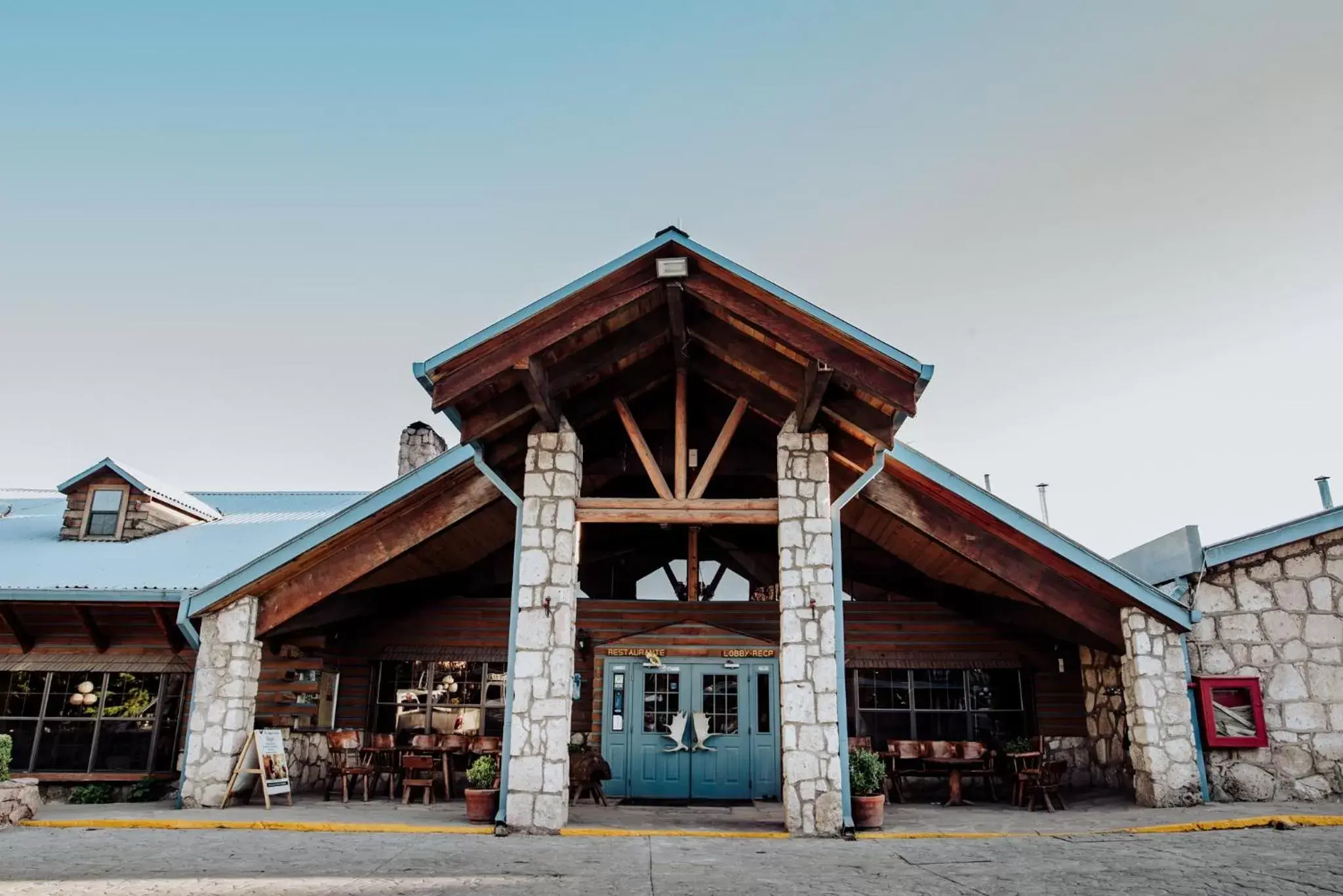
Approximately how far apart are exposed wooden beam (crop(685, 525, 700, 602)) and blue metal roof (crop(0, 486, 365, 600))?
5667mm

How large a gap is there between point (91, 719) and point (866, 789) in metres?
10.8

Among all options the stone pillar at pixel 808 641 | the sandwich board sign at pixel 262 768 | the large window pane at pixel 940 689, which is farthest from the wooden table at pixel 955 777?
the sandwich board sign at pixel 262 768

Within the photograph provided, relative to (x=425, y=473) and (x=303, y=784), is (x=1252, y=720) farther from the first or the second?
(x=303, y=784)

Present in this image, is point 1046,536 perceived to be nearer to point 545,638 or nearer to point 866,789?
point 866,789

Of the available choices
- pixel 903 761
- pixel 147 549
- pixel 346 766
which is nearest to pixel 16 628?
pixel 147 549

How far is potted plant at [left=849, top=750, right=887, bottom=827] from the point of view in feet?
32.1

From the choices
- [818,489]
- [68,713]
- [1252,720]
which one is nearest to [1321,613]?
[1252,720]

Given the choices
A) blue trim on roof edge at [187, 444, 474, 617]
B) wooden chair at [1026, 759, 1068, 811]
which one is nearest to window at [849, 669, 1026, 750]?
wooden chair at [1026, 759, 1068, 811]

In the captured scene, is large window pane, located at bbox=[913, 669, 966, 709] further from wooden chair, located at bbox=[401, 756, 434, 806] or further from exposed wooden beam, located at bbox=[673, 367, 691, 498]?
wooden chair, located at bbox=[401, 756, 434, 806]

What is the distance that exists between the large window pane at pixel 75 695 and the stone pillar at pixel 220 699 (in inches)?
114

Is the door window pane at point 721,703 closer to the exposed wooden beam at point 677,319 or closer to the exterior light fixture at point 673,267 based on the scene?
the exposed wooden beam at point 677,319

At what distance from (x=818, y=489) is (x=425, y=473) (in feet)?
15.7

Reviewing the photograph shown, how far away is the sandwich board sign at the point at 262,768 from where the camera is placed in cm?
1102

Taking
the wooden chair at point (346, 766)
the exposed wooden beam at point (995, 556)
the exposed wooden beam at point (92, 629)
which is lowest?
the wooden chair at point (346, 766)
